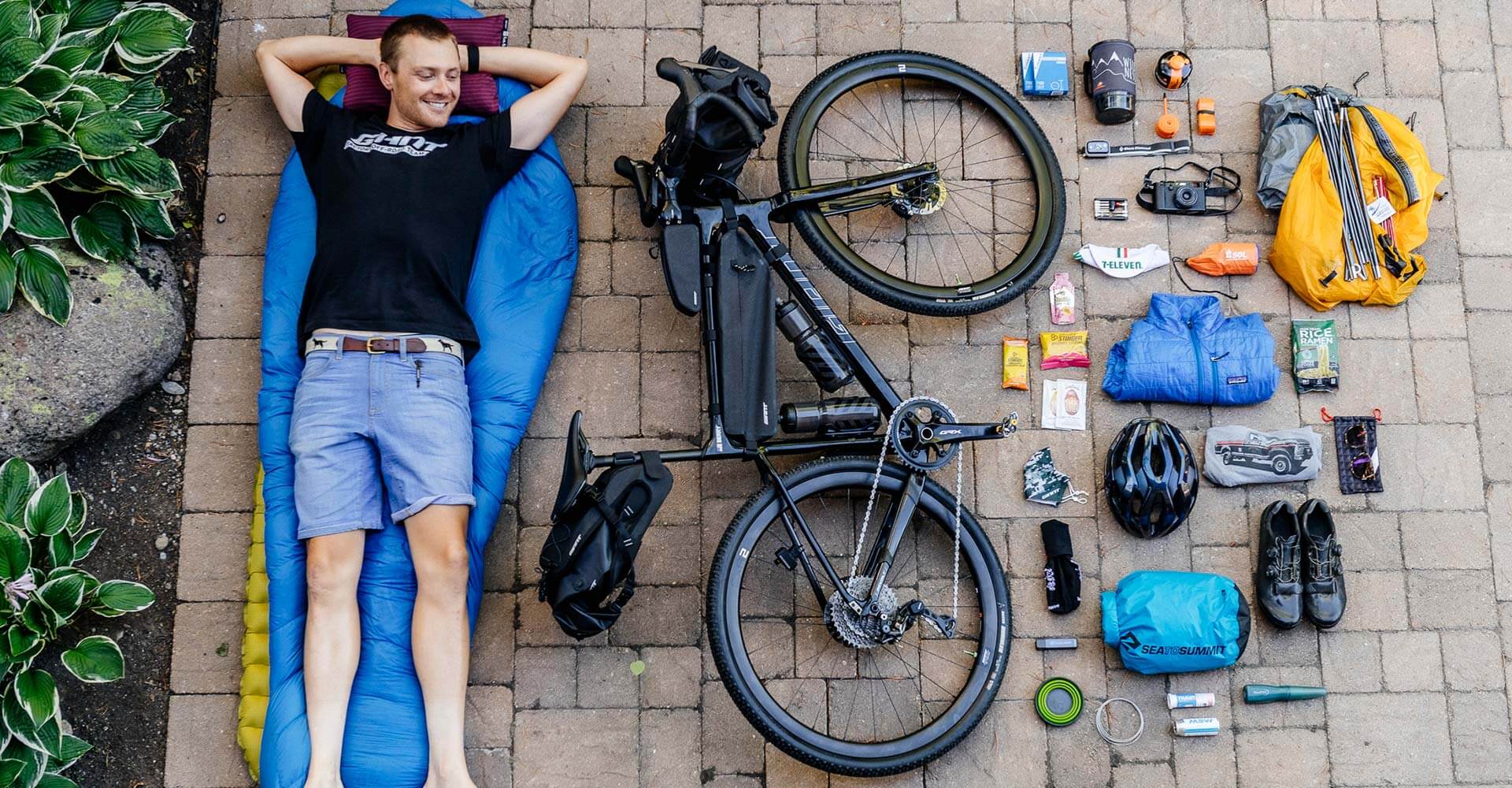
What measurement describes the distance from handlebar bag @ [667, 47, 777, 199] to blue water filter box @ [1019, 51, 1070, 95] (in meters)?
1.18

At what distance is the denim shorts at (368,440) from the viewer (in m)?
3.67

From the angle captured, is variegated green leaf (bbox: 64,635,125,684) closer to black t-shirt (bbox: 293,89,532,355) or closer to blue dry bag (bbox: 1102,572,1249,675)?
black t-shirt (bbox: 293,89,532,355)

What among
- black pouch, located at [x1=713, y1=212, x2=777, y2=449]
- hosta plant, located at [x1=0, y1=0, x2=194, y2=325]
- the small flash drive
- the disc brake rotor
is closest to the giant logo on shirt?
hosta plant, located at [x1=0, y1=0, x2=194, y2=325]

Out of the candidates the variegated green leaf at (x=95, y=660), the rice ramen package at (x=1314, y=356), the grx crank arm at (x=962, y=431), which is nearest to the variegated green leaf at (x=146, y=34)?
the variegated green leaf at (x=95, y=660)

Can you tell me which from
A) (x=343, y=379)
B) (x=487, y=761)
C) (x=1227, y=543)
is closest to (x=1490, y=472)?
(x=1227, y=543)

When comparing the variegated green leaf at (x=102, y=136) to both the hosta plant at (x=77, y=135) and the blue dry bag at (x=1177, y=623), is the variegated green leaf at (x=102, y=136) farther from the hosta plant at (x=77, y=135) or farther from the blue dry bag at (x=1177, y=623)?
the blue dry bag at (x=1177, y=623)

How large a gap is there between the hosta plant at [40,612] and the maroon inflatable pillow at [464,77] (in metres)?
1.63

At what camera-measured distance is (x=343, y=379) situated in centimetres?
371

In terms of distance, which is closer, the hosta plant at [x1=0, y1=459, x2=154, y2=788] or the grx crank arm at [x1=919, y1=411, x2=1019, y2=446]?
the hosta plant at [x1=0, y1=459, x2=154, y2=788]

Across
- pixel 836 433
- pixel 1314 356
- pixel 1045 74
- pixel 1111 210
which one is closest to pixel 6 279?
pixel 836 433

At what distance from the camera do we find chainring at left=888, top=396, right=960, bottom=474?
3738 mm

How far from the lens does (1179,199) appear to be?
4.35 metres

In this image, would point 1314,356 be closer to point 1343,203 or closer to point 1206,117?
point 1343,203

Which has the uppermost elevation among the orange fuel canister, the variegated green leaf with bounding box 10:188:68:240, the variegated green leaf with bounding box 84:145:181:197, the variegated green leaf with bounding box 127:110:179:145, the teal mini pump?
the orange fuel canister
